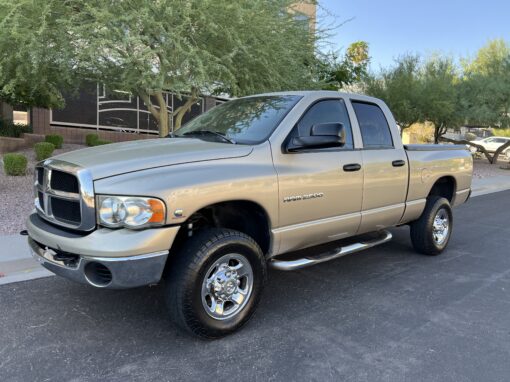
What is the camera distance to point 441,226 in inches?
245

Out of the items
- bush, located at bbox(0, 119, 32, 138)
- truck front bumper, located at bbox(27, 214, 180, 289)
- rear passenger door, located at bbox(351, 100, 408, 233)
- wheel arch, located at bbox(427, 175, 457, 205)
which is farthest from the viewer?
bush, located at bbox(0, 119, 32, 138)

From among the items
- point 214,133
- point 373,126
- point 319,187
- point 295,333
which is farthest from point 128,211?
point 373,126

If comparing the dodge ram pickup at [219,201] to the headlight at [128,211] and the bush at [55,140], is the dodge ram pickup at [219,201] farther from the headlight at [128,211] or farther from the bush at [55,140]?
the bush at [55,140]

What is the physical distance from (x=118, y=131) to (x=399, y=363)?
19.1 m

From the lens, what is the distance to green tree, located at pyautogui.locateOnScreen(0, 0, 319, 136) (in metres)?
7.27

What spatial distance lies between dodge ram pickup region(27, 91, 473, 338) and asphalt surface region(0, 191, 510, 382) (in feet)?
1.17

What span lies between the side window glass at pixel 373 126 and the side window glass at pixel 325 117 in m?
0.23

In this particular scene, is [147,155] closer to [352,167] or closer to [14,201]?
[352,167]

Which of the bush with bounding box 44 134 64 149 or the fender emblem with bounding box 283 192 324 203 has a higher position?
the bush with bounding box 44 134 64 149

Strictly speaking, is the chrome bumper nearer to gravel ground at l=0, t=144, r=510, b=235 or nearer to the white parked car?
gravel ground at l=0, t=144, r=510, b=235

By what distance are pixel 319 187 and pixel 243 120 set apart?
99 centimetres

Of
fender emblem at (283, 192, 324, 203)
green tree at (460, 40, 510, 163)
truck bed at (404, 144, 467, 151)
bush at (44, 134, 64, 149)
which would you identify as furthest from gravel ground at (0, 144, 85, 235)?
green tree at (460, 40, 510, 163)

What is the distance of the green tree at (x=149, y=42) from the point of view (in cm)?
727

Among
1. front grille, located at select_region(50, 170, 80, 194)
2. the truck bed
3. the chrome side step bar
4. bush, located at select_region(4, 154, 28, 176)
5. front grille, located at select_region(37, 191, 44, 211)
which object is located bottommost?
the chrome side step bar
